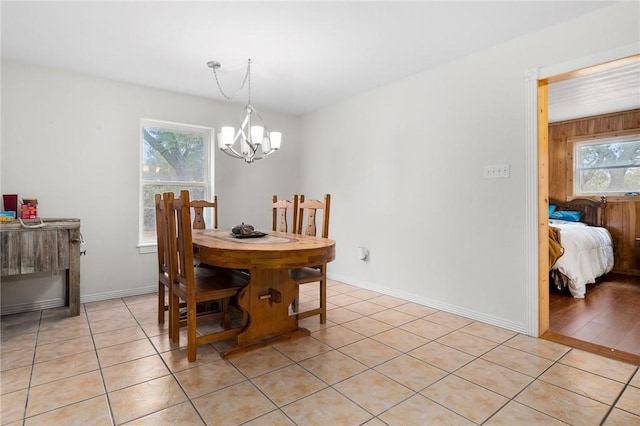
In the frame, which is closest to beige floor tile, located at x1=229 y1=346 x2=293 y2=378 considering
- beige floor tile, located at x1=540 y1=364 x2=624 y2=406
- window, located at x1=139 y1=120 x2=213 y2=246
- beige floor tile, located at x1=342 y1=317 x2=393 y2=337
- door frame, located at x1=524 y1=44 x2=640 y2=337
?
beige floor tile, located at x1=342 y1=317 x2=393 y2=337

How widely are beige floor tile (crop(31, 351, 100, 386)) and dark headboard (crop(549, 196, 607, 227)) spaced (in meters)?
6.42

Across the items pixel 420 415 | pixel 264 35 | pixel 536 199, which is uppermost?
pixel 264 35

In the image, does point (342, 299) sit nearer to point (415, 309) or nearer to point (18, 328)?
point (415, 309)

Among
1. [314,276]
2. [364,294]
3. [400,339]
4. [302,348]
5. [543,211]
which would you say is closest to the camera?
[302,348]

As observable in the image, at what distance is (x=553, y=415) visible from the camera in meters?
1.61

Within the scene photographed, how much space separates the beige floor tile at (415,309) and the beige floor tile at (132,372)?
2.06m

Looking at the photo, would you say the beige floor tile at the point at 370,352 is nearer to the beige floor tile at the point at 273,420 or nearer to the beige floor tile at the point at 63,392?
the beige floor tile at the point at 273,420

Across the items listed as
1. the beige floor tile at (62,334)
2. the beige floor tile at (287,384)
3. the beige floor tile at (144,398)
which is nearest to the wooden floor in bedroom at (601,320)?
the beige floor tile at (287,384)

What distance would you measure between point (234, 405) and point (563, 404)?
5.37 feet

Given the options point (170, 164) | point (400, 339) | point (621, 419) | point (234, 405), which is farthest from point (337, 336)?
point (170, 164)

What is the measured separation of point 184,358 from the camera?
2.18m

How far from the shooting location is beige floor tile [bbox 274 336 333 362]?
2.24 metres

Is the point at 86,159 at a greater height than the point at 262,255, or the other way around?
the point at 86,159

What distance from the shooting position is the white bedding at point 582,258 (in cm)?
363
